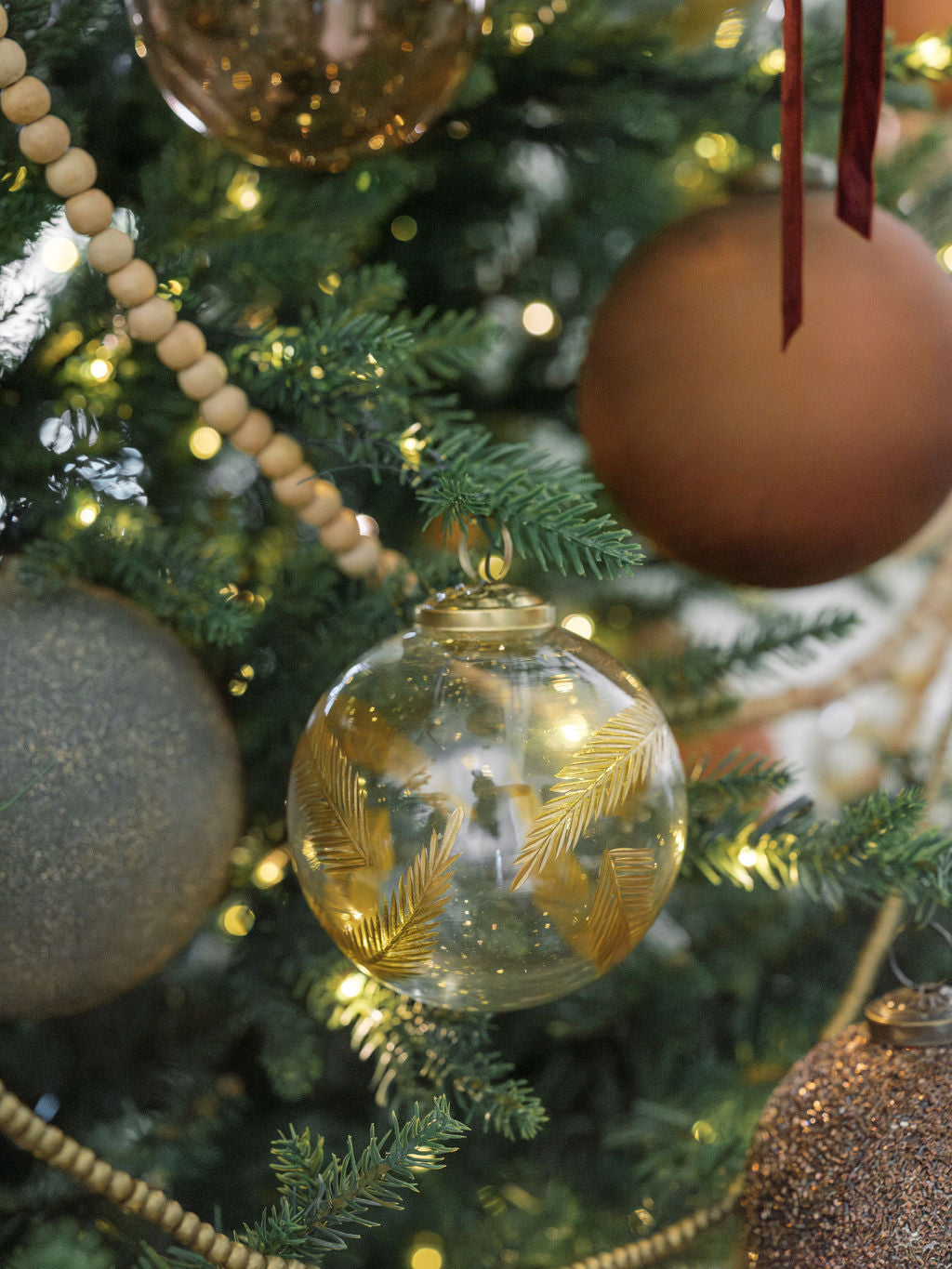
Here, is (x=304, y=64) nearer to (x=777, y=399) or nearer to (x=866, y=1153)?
(x=777, y=399)

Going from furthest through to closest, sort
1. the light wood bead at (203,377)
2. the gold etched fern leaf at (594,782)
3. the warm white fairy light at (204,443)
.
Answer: the warm white fairy light at (204,443) → the light wood bead at (203,377) → the gold etched fern leaf at (594,782)

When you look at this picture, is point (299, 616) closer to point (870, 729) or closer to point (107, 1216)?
point (107, 1216)

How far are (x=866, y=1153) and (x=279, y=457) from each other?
1.21 feet

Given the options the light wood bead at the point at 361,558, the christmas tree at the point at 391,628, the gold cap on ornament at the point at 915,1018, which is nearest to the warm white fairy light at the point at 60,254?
the christmas tree at the point at 391,628

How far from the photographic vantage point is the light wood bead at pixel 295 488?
0.50 m

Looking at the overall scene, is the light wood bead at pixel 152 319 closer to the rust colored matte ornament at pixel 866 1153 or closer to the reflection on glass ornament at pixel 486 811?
the reflection on glass ornament at pixel 486 811

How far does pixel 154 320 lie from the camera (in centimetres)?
47

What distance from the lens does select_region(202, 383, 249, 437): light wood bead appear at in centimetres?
48

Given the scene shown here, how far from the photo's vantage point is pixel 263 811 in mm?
580

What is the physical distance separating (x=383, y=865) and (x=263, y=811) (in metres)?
0.21

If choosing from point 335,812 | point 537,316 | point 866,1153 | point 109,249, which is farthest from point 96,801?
point 537,316

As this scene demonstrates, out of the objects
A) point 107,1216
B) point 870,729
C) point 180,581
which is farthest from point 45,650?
point 870,729

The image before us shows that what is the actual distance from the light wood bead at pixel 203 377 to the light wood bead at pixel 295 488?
39 millimetres

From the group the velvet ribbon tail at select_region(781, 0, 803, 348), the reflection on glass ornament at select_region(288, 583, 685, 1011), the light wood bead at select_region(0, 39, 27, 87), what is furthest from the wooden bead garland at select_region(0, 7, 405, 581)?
the velvet ribbon tail at select_region(781, 0, 803, 348)
